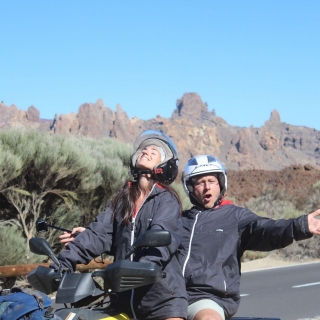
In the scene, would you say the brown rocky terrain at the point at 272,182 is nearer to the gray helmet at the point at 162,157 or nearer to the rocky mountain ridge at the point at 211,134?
the gray helmet at the point at 162,157

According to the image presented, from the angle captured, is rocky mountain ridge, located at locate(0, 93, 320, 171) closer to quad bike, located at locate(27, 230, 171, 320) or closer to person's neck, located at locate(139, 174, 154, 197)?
person's neck, located at locate(139, 174, 154, 197)

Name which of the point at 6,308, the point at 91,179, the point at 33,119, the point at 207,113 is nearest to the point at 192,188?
the point at 6,308

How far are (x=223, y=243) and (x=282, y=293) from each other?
Answer: 356 inches

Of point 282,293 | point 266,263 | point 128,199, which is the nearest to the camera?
point 128,199

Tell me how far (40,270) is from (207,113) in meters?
158

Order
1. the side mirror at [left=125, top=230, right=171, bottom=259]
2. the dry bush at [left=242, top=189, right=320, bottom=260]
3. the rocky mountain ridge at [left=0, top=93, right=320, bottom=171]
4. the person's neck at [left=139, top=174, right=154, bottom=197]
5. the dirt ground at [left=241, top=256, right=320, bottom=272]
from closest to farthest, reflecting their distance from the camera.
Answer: the side mirror at [left=125, top=230, right=171, bottom=259] < the person's neck at [left=139, top=174, right=154, bottom=197] < the dirt ground at [left=241, top=256, right=320, bottom=272] < the dry bush at [left=242, top=189, right=320, bottom=260] < the rocky mountain ridge at [left=0, top=93, right=320, bottom=171]

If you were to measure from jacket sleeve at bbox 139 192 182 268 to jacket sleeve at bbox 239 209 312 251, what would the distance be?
57 cm

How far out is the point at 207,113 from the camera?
525 feet

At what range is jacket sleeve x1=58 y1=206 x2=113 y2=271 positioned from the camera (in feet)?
12.5

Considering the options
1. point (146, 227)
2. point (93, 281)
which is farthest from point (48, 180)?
point (93, 281)

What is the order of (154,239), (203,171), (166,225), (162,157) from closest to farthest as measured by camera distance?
(154,239) < (166,225) < (162,157) < (203,171)

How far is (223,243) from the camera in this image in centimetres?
412

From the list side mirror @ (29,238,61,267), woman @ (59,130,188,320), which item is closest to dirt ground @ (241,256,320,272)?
woman @ (59,130,188,320)

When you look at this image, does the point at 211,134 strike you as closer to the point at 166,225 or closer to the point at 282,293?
the point at 282,293
